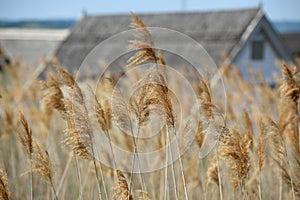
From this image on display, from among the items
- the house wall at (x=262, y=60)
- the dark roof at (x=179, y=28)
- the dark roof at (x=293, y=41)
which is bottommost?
the house wall at (x=262, y=60)

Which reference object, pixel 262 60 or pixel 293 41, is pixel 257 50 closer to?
pixel 262 60

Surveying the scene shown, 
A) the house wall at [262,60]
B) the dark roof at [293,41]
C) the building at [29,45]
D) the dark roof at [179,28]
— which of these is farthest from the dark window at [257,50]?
the building at [29,45]

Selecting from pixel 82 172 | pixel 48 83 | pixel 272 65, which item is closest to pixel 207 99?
pixel 48 83

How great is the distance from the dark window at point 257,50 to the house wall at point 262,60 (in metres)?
0.09

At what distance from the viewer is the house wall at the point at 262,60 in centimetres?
1566

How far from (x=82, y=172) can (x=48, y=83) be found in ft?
5.22

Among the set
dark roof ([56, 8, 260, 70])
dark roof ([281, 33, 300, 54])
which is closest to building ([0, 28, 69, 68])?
dark roof ([56, 8, 260, 70])

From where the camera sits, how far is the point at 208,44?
15.9 m

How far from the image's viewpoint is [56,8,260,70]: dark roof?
15656 millimetres

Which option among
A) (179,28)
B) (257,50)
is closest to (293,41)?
(257,50)

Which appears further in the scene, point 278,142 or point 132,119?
point 278,142

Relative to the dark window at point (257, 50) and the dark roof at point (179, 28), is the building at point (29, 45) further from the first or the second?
the dark window at point (257, 50)

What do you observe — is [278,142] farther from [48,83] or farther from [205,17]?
[205,17]

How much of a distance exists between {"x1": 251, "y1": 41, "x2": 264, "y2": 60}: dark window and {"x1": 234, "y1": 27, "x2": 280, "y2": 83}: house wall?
88mm
